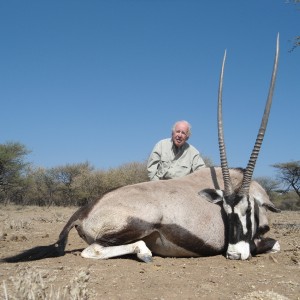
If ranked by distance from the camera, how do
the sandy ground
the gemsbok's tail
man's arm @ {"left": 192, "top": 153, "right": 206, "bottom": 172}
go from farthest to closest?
man's arm @ {"left": 192, "top": 153, "right": 206, "bottom": 172} < the gemsbok's tail < the sandy ground

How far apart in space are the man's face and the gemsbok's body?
1.30 meters

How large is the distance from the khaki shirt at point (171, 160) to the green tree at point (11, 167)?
18672 mm

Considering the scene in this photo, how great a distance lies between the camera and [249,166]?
487 centimetres

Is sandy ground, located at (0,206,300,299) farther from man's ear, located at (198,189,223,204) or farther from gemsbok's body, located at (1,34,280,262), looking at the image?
man's ear, located at (198,189,223,204)

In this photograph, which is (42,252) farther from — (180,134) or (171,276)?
(180,134)

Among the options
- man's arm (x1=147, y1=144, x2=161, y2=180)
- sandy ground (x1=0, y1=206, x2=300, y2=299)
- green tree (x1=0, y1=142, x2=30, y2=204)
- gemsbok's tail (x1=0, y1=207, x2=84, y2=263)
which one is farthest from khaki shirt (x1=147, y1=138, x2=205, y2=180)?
green tree (x1=0, y1=142, x2=30, y2=204)

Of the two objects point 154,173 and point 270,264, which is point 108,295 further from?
point 154,173

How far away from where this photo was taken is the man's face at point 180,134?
20.7 ft

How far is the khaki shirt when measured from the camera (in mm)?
6390

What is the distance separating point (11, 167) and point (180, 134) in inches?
765

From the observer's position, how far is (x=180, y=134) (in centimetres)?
Answer: 632

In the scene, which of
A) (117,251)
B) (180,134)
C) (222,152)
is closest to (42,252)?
(117,251)

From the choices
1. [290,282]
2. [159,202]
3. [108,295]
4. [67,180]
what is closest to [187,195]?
[159,202]

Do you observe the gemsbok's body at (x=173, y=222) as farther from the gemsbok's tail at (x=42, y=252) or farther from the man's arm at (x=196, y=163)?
the man's arm at (x=196, y=163)
